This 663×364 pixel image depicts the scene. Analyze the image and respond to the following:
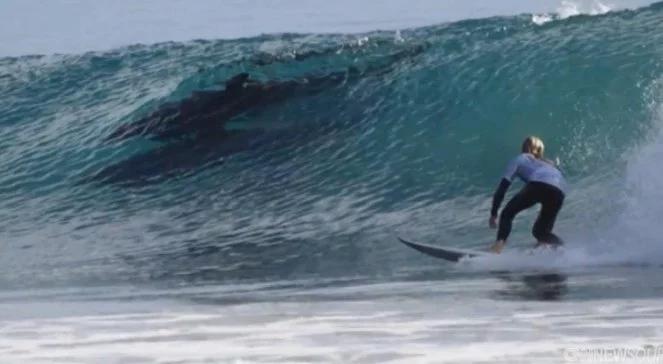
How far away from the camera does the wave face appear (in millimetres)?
14859

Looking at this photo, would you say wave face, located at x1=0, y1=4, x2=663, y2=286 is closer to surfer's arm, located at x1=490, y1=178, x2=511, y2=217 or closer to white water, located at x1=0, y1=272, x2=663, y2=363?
surfer's arm, located at x1=490, y1=178, x2=511, y2=217

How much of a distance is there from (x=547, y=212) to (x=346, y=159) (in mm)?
6275

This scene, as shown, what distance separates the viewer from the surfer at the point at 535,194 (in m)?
12.8

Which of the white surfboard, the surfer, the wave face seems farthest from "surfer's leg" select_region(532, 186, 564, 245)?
the white surfboard

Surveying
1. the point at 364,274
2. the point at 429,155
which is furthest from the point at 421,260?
the point at 429,155

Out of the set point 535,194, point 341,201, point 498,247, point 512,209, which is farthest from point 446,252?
point 341,201

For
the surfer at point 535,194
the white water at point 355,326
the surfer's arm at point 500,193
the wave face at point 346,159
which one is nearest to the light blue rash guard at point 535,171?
the surfer at point 535,194

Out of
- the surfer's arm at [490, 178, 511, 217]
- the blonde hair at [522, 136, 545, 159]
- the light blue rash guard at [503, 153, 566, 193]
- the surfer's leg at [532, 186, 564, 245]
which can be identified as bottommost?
the surfer's leg at [532, 186, 564, 245]

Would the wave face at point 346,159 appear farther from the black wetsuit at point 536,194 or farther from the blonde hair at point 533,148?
the blonde hair at point 533,148

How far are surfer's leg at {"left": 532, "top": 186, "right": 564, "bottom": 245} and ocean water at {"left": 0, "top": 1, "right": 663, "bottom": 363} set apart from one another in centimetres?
28

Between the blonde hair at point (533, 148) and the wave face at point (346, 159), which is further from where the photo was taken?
the wave face at point (346, 159)

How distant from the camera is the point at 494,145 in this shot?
18.5 metres

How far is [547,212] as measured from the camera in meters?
12.9

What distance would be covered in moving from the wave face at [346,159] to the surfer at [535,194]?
32cm
